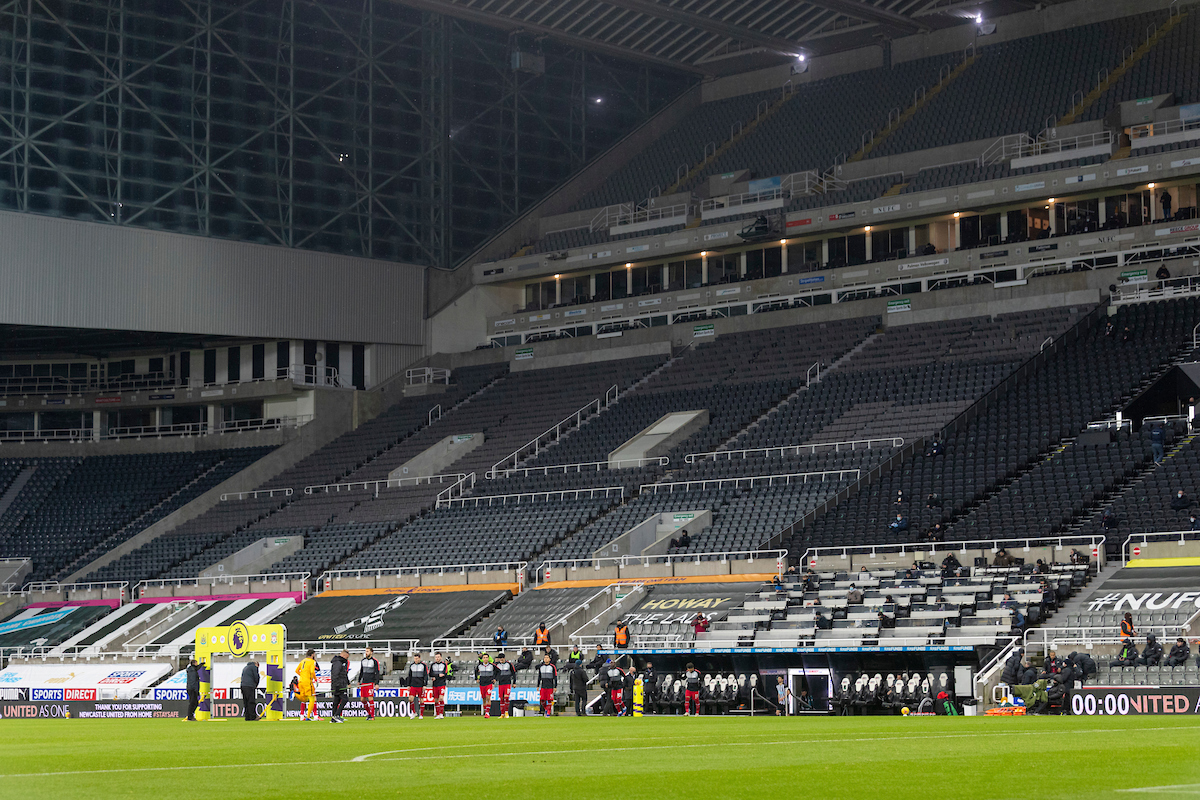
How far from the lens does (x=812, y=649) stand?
31734mm

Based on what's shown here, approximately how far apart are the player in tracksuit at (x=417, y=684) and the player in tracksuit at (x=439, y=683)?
0.74ft

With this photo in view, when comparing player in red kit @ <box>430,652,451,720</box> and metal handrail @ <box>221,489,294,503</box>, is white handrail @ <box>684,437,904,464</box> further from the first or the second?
metal handrail @ <box>221,489,294,503</box>

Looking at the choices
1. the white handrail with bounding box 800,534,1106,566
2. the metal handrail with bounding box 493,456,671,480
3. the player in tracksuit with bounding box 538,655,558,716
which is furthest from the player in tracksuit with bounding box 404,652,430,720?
the metal handrail with bounding box 493,456,671,480

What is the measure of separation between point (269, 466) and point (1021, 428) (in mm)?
31613

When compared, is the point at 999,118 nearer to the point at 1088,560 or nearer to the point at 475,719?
the point at 1088,560

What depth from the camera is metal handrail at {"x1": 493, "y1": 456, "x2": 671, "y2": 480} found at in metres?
52.2

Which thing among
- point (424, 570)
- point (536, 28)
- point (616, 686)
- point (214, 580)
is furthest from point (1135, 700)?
point (536, 28)

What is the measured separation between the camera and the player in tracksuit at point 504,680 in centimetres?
3309

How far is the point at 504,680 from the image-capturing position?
33.1m

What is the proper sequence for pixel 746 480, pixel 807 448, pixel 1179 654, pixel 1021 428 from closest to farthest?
pixel 1179 654 < pixel 1021 428 < pixel 746 480 < pixel 807 448

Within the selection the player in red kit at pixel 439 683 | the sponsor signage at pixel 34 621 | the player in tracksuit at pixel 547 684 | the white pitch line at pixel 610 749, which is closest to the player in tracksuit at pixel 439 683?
the player in red kit at pixel 439 683

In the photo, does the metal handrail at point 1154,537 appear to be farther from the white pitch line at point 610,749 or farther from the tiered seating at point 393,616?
the tiered seating at point 393,616

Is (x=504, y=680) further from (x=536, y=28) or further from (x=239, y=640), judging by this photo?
(x=536, y=28)

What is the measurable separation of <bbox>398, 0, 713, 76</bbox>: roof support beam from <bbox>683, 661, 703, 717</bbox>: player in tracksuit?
118 ft
